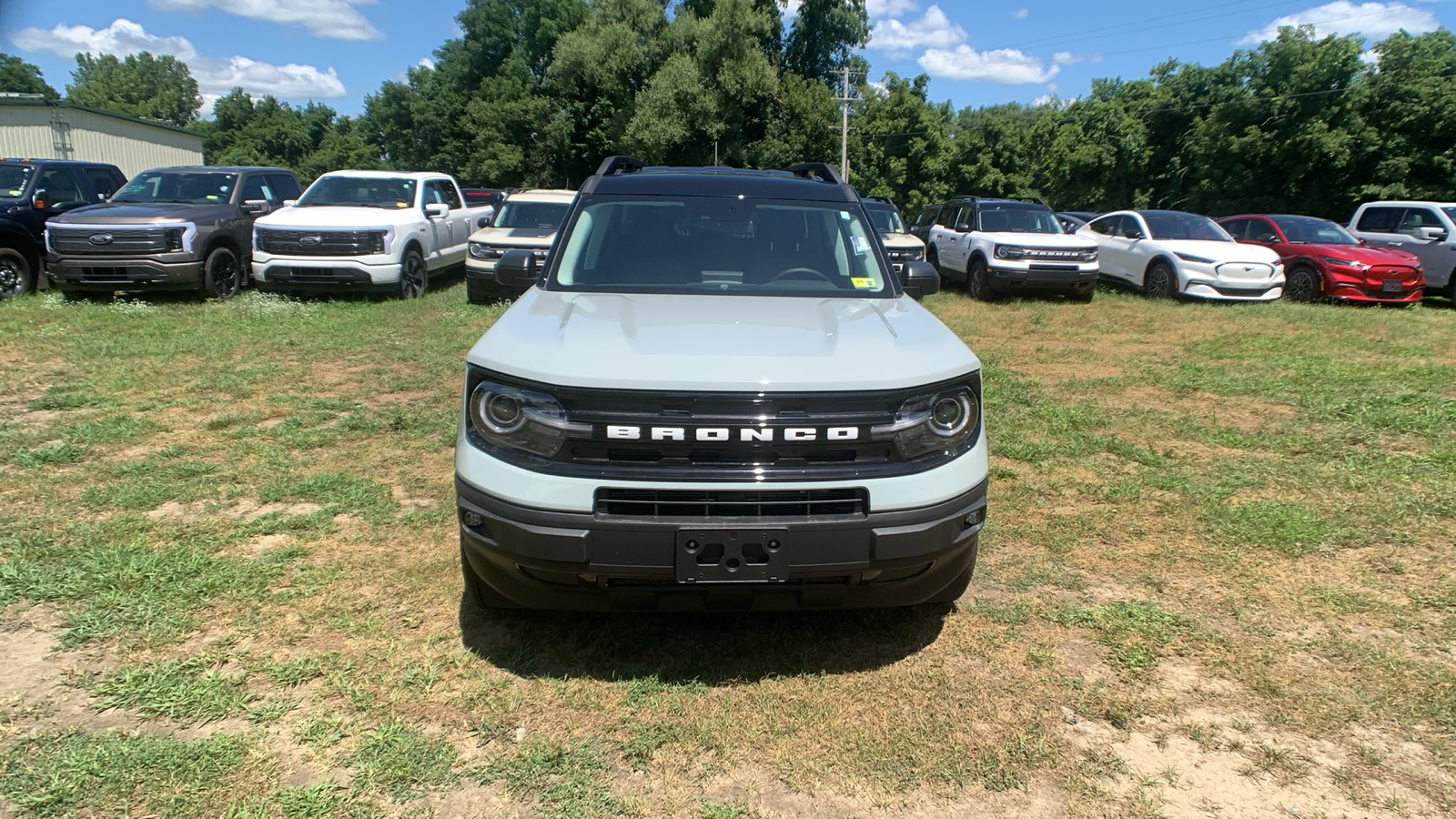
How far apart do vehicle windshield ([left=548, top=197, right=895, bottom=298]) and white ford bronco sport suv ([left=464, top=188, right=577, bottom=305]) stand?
6.67m

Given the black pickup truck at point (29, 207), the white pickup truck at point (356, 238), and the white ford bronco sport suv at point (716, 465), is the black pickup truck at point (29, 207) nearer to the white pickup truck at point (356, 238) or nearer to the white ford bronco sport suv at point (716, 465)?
the white pickup truck at point (356, 238)

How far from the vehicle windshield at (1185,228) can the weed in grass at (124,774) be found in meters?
14.9

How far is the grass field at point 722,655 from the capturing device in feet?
8.29

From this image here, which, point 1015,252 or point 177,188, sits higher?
point 177,188

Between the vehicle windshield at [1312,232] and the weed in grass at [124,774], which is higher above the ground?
the vehicle windshield at [1312,232]

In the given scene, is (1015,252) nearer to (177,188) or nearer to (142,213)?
(142,213)

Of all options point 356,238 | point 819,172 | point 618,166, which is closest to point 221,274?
point 356,238

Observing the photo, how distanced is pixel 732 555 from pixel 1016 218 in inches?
513

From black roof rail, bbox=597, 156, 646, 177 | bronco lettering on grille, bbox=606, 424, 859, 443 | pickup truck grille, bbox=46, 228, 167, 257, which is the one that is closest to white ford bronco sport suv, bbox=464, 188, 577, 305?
pickup truck grille, bbox=46, 228, 167, 257

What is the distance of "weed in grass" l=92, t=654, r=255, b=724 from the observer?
2.80m

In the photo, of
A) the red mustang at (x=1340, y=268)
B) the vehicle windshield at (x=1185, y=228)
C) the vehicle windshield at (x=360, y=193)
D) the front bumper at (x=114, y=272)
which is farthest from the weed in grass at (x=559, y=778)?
the red mustang at (x=1340, y=268)

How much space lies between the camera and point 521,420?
2785mm

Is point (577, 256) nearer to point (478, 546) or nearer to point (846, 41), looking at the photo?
point (478, 546)

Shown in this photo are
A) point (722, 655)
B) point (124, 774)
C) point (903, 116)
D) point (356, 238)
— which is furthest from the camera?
point (903, 116)
